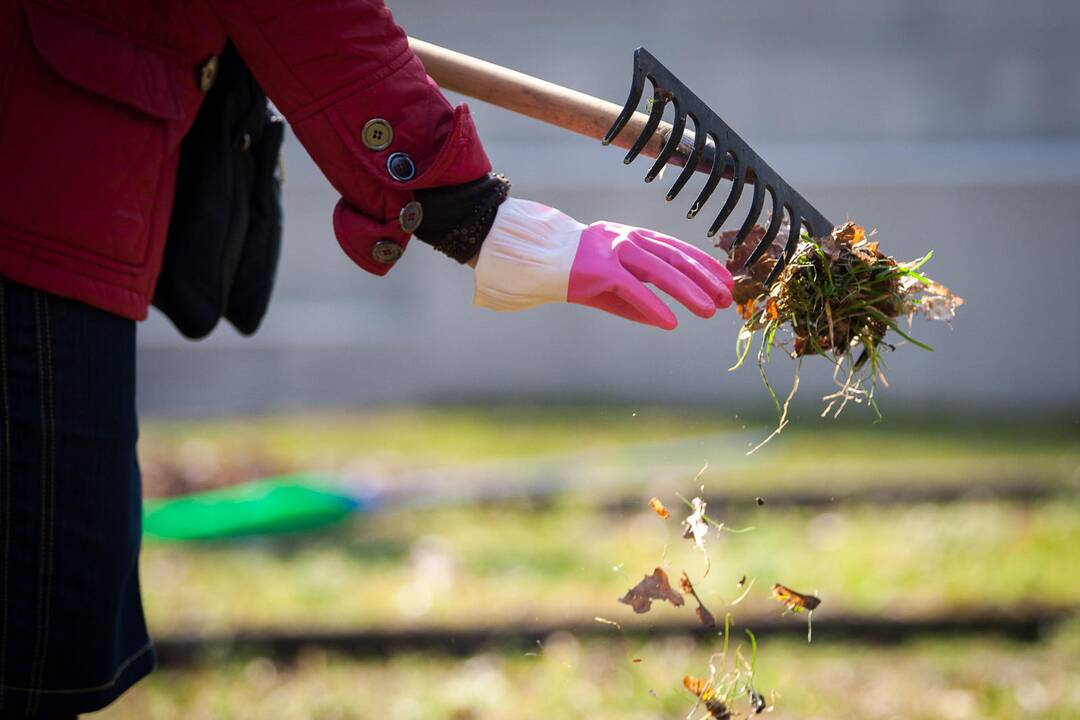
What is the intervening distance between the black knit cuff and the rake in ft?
0.84

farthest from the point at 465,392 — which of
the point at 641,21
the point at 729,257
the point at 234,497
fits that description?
the point at 729,257

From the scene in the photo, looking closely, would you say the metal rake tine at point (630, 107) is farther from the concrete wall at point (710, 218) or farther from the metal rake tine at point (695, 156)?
the concrete wall at point (710, 218)

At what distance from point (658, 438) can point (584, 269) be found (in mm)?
5121

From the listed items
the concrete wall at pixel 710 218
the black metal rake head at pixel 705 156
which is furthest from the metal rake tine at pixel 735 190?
the concrete wall at pixel 710 218

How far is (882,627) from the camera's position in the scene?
373cm

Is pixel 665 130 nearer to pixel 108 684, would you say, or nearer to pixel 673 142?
pixel 673 142

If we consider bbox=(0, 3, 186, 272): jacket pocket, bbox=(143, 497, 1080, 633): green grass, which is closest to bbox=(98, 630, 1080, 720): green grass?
bbox=(143, 497, 1080, 633): green grass

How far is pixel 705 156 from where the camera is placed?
223cm

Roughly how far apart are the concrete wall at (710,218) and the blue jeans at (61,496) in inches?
259

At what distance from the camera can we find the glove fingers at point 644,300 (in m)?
1.99

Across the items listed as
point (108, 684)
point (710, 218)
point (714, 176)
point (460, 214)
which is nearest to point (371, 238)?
point (460, 214)

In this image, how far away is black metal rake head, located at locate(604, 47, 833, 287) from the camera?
6.91 ft

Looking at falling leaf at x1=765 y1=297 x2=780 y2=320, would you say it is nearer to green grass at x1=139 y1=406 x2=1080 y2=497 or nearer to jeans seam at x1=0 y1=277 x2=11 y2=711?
jeans seam at x1=0 y1=277 x2=11 y2=711

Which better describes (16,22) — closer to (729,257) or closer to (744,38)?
(729,257)
